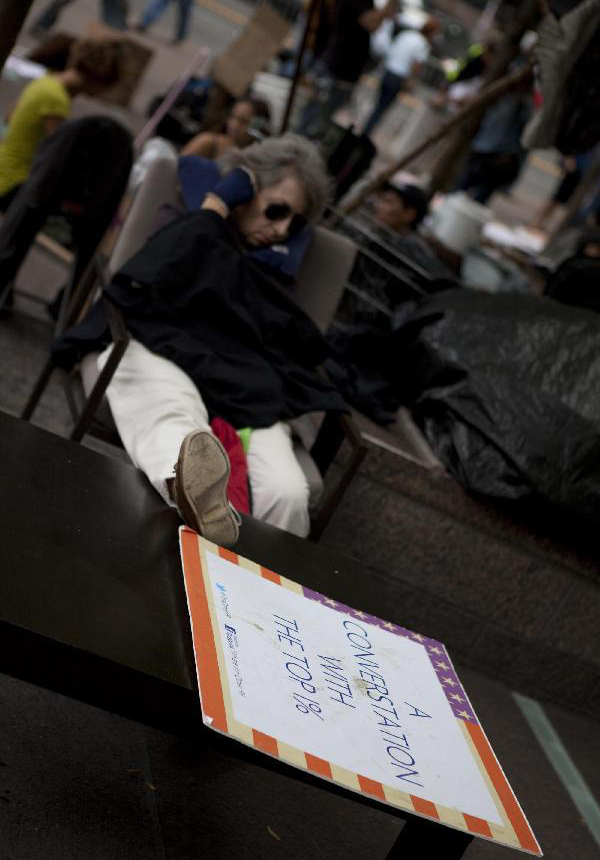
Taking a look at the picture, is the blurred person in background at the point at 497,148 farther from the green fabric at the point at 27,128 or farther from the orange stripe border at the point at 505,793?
the orange stripe border at the point at 505,793

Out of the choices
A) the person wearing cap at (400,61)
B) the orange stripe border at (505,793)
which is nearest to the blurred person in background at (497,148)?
the person wearing cap at (400,61)

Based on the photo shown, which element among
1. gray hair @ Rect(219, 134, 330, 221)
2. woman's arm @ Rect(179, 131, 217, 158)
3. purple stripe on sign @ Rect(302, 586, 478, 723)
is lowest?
purple stripe on sign @ Rect(302, 586, 478, 723)

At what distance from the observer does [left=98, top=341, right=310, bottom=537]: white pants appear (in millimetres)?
2799

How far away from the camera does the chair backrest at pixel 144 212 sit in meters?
3.50

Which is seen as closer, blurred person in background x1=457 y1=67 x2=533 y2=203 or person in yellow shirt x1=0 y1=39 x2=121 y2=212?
person in yellow shirt x1=0 y1=39 x2=121 y2=212

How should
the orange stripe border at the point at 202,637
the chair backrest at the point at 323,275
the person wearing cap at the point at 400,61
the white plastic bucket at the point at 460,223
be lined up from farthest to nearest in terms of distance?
the person wearing cap at the point at 400,61, the white plastic bucket at the point at 460,223, the chair backrest at the point at 323,275, the orange stripe border at the point at 202,637

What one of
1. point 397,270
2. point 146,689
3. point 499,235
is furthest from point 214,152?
point 146,689

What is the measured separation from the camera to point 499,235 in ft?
25.9

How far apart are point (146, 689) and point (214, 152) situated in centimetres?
414

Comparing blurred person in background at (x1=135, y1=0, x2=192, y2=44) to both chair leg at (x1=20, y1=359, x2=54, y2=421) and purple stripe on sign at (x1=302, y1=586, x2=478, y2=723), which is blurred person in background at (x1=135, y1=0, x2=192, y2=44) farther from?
purple stripe on sign at (x1=302, y1=586, x2=478, y2=723)

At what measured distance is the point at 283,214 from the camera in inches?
139

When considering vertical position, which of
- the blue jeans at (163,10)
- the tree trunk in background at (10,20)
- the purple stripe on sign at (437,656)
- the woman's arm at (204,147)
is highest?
the tree trunk in background at (10,20)

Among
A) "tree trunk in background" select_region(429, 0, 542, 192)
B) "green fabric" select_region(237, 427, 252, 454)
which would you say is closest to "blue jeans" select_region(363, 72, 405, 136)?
"tree trunk in background" select_region(429, 0, 542, 192)

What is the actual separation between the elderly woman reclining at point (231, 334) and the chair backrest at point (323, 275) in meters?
0.25
